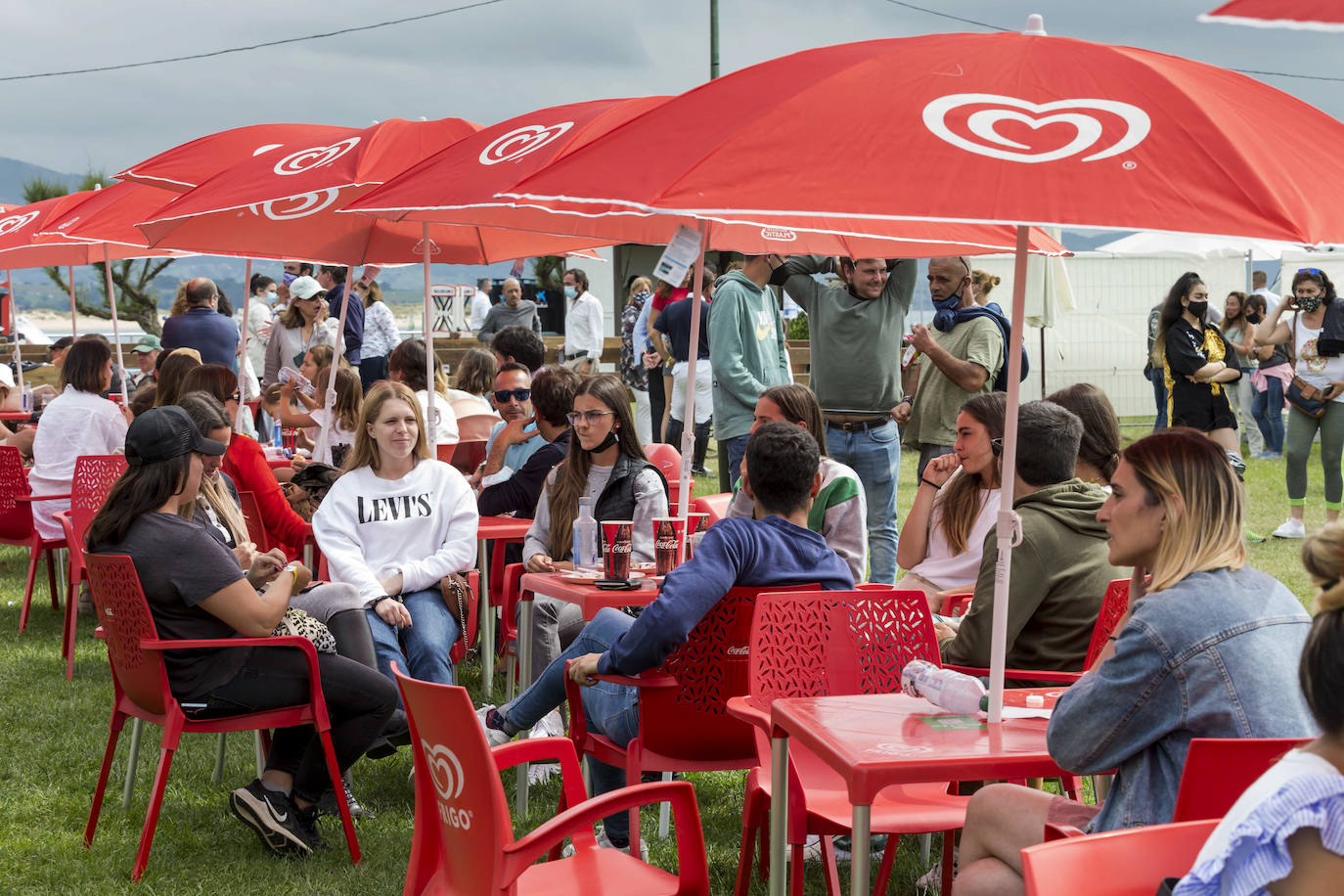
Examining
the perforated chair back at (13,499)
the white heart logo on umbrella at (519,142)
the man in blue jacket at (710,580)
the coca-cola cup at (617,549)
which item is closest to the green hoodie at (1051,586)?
the man in blue jacket at (710,580)

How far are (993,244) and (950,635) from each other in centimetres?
183

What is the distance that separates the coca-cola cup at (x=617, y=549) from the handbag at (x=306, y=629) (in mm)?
922

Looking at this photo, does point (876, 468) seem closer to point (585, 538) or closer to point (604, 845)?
point (585, 538)

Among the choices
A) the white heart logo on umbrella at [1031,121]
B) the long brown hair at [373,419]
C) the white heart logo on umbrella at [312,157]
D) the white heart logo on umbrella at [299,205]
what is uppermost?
the white heart logo on umbrella at [1031,121]

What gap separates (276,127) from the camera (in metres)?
7.21

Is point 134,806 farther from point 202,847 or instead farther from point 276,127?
point 276,127

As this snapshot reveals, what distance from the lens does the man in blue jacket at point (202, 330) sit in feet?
34.3

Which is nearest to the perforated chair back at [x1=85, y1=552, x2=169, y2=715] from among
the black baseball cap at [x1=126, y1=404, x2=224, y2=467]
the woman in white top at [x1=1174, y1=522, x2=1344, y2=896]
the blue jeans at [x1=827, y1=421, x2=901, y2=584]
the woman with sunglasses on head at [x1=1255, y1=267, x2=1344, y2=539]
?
the black baseball cap at [x1=126, y1=404, x2=224, y2=467]

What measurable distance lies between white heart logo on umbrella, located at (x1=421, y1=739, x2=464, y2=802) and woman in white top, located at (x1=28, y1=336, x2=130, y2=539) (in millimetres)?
5529

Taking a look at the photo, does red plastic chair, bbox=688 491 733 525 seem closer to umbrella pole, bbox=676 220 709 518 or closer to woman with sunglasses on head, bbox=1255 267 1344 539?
umbrella pole, bbox=676 220 709 518

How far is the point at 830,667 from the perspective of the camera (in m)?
3.46

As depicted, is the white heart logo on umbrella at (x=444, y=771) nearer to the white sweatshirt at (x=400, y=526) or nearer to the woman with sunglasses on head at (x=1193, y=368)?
the white sweatshirt at (x=400, y=526)

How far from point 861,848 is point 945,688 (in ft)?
1.76

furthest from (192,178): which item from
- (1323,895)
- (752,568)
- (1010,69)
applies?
(1323,895)
